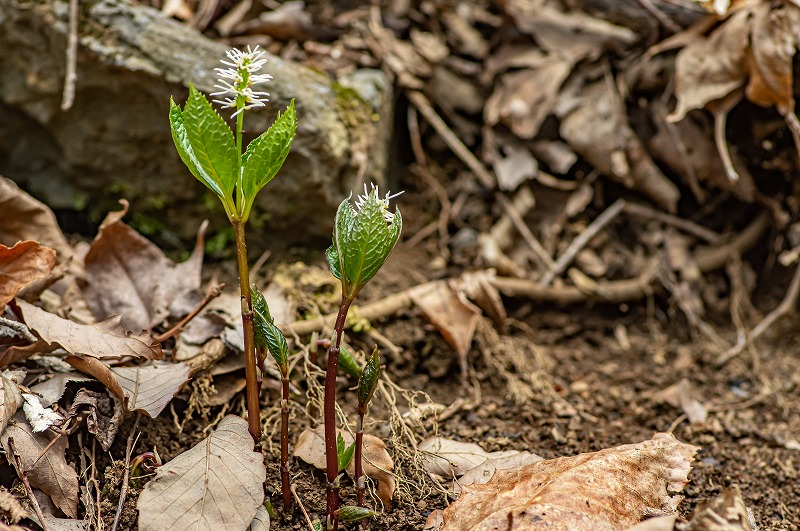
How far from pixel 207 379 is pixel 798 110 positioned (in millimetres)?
2395

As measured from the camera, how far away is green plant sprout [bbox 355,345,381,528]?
1.52 metres

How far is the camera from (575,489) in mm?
1526

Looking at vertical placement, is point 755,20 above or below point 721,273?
above

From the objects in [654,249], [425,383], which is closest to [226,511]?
[425,383]

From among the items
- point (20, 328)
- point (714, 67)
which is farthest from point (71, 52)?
point (714, 67)

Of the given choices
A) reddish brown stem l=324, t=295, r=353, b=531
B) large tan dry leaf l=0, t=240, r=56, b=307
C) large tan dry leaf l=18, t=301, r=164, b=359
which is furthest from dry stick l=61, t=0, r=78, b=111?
reddish brown stem l=324, t=295, r=353, b=531

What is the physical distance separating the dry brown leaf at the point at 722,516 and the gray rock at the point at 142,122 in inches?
66.0

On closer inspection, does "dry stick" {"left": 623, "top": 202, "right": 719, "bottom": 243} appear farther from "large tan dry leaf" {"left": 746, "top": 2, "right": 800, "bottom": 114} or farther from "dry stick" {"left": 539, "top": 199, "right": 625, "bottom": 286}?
"large tan dry leaf" {"left": 746, "top": 2, "right": 800, "bottom": 114}

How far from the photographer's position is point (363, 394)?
61.2 inches

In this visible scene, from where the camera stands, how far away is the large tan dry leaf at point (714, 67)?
2.74 metres

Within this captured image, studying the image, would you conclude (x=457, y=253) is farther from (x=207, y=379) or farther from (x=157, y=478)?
(x=157, y=478)

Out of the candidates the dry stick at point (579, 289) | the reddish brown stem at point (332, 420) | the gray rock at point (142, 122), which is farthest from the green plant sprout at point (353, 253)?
the gray rock at point (142, 122)

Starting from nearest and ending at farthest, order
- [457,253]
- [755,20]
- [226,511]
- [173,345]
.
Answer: [226,511] < [173,345] < [755,20] < [457,253]

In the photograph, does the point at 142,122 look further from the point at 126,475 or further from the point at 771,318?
the point at 771,318
